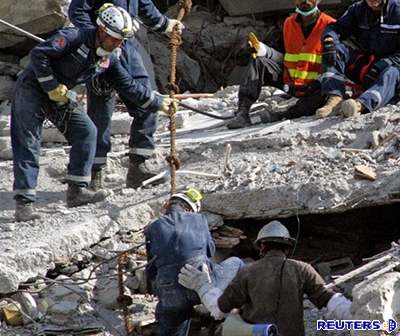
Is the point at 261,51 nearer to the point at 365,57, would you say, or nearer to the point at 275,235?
the point at 365,57

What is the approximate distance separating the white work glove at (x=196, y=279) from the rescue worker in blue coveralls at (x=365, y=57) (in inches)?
108

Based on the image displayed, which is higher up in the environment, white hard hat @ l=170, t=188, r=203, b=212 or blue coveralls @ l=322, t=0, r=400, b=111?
blue coveralls @ l=322, t=0, r=400, b=111

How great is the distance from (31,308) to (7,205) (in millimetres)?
1848

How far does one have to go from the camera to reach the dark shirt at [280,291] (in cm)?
691

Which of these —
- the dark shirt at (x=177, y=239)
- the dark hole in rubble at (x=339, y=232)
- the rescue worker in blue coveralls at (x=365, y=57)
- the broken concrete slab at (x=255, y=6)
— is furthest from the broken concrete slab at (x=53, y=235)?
the broken concrete slab at (x=255, y=6)

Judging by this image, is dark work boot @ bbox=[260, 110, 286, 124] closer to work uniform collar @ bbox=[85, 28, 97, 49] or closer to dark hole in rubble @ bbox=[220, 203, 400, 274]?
dark hole in rubble @ bbox=[220, 203, 400, 274]

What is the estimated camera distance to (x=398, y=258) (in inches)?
286

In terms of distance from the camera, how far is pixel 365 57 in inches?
410

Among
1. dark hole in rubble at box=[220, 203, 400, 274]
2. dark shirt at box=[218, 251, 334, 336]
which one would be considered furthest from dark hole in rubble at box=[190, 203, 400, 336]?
dark shirt at box=[218, 251, 334, 336]

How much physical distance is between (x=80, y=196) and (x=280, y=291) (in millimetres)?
2819

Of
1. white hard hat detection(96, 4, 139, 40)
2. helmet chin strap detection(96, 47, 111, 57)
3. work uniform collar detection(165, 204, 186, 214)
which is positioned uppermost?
white hard hat detection(96, 4, 139, 40)

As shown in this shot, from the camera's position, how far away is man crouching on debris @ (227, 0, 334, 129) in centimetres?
1059

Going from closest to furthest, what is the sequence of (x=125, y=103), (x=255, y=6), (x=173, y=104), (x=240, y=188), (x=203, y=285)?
(x=203, y=285) → (x=240, y=188) → (x=173, y=104) → (x=125, y=103) → (x=255, y=6)

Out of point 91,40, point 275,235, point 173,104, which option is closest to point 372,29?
point 173,104
